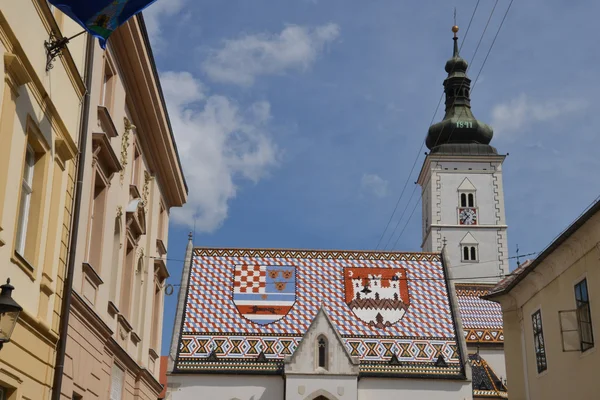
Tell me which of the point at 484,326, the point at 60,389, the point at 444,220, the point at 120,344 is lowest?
the point at 60,389

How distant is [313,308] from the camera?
3888cm

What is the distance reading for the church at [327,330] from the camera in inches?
1417

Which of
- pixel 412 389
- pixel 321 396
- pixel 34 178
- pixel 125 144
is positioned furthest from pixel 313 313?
pixel 34 178

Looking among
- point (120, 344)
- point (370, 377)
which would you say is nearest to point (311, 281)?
point (370, 377)

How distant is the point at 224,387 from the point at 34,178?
26.5 metres

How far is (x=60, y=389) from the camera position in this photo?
1138 centimetres

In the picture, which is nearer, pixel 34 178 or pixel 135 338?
pixel 34 178

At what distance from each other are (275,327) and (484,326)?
13468 millimetres

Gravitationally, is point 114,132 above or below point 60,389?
above

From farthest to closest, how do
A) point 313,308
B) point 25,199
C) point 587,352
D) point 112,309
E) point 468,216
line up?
point 468,216, point 313,308, point 587,352, point 112,309, point 25,199

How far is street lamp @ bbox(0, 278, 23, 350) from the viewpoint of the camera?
8016 mm

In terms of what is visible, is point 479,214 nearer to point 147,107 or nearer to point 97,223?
point 147,107

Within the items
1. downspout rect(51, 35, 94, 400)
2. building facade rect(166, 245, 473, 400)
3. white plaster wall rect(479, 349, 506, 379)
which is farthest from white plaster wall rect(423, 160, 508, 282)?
downspout rect(51, 35, 94, 400)

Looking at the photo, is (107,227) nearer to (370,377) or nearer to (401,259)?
(370,377)
